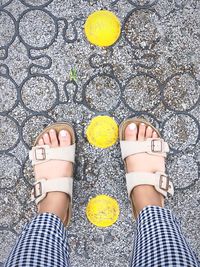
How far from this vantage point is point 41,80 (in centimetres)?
169

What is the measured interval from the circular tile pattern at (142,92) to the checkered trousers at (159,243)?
370mm

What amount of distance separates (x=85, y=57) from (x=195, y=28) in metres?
0.40

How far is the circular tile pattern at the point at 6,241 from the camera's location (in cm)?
172

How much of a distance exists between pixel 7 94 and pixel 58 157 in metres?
0.29

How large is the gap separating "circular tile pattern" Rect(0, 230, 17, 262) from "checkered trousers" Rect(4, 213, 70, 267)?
241mm

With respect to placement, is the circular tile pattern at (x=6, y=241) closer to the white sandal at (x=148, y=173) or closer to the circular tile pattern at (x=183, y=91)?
the white sandal at (x=148, y=173)

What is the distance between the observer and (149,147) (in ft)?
5.57

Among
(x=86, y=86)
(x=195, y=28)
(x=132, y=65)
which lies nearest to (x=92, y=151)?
(x=86, y=86)

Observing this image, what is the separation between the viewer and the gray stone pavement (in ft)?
5.47

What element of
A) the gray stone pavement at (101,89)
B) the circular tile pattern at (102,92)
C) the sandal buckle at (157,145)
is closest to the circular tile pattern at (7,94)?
the gray stone pavement at (101,89)

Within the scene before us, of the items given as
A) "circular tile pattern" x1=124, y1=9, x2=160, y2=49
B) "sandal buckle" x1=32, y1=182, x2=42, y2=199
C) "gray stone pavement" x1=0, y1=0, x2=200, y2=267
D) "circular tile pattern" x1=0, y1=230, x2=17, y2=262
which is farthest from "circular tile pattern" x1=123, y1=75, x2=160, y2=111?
"circular tile pattern" x1=0, y1=230, x2=17, y2=262

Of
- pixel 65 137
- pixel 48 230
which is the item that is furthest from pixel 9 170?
pixel 48 230

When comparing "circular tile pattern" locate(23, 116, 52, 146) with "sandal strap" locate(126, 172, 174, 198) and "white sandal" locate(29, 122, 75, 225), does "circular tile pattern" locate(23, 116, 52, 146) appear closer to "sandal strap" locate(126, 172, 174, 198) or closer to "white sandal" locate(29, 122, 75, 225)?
"white sandal" locate(29, 122, 75, 225)

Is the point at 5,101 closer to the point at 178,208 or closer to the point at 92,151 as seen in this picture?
the point at 92,151
